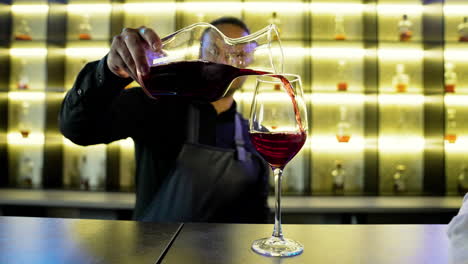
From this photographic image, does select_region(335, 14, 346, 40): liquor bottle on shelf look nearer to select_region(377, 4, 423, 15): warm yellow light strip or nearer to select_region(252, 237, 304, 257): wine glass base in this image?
select_region(377, 4, 423, 15): warm yellow light strip

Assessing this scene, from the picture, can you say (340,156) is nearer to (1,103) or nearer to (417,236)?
(417,236)

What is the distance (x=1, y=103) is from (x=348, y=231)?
3.37 metres

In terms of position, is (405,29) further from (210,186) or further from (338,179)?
(210,186)

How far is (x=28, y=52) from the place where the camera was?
3.29m

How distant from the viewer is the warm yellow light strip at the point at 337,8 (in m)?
3.20

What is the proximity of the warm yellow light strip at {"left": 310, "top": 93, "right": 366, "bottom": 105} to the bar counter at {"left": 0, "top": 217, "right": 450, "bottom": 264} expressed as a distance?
258 centimetres

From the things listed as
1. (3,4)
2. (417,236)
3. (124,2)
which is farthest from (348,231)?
(3,4)

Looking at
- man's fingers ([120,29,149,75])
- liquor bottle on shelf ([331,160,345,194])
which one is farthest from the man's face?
liquor bottle on shelf ([331,160,345,194])

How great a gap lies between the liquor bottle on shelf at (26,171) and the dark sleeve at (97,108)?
2.25 meters

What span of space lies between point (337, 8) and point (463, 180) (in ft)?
5.78

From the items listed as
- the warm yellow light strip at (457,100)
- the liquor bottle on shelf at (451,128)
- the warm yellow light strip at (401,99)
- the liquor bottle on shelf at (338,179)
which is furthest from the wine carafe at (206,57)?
the warm yellow light strip at (457,100)

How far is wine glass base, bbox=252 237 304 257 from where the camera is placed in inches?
19.2

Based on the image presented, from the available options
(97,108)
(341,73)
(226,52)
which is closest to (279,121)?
(226,52)

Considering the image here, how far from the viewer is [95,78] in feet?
2.98
